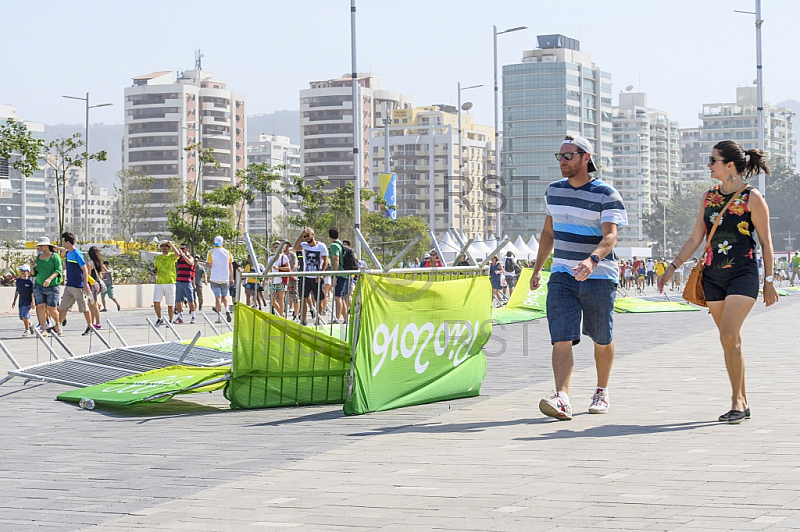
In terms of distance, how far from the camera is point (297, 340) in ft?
30.9

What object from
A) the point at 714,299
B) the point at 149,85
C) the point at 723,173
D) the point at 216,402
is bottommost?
the point at 216,402

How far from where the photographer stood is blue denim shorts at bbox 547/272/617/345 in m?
8.32

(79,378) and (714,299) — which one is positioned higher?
(714,299)

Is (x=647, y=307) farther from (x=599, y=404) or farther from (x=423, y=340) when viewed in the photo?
(x=599, y=404)

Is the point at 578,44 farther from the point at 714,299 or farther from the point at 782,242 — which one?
the point at 714,299

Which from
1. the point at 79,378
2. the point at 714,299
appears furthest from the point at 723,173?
the point at 79,378

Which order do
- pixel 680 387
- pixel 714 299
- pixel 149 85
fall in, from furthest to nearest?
pixel 149 85, pixel 680 387, pixel 714 299

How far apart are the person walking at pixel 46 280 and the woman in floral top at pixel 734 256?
13.0m

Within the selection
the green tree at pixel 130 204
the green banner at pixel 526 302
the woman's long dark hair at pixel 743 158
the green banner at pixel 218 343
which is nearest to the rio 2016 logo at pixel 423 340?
the woman's long dark hair at pixel 743 158

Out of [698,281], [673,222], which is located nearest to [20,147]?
[698,281]

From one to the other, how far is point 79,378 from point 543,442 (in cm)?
540

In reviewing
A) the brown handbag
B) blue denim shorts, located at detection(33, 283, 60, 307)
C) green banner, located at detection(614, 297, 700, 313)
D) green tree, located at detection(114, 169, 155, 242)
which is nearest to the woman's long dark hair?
the brown handbag

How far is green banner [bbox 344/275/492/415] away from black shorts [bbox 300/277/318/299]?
1103 mm

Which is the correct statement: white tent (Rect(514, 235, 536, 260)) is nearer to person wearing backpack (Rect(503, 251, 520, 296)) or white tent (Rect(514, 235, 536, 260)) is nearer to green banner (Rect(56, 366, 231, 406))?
person wearing backpack (Rect(503, 251, 520, 296))
